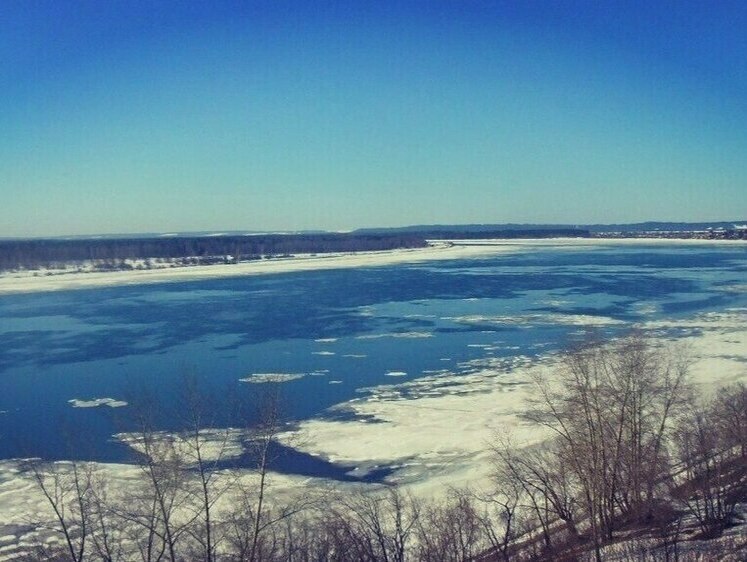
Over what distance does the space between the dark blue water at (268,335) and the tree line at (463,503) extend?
1.03 metres

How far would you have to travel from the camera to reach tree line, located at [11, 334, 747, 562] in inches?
241

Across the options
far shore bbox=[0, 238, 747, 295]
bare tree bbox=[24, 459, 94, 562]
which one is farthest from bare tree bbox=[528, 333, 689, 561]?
far shore bbox=[0, 238, 747, 295]

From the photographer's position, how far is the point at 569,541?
6578 mm

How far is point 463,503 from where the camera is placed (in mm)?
7094

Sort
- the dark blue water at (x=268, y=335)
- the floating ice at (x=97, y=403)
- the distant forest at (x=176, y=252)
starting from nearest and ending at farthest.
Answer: the dark blue water at (x=268, y=335) < the floating ice at (x=97, y=403) < the distant forest at (x=176, y=252)

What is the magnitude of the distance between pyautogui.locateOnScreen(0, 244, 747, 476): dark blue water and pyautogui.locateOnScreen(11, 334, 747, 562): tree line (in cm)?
103

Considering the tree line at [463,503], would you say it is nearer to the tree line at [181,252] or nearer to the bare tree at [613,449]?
the bare tree at [613,449]

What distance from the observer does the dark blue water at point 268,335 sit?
1084 centimetres

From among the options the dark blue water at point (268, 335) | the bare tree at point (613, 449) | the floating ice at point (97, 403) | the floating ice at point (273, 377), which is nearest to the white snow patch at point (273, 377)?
the floating ice at point (273, 377)

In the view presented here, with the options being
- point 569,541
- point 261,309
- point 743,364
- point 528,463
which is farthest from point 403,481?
point 261,309

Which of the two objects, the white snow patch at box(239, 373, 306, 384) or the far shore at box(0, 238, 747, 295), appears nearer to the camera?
the white snow patch at box(239, 373, 306, 384)

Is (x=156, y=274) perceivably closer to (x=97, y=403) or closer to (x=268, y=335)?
(x=268, y=335)

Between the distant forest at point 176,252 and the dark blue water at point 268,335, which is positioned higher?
the distant forest at point 176,252

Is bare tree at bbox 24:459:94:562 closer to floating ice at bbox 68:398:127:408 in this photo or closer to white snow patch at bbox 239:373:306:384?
floating ice at bbox 68:398:127:408
